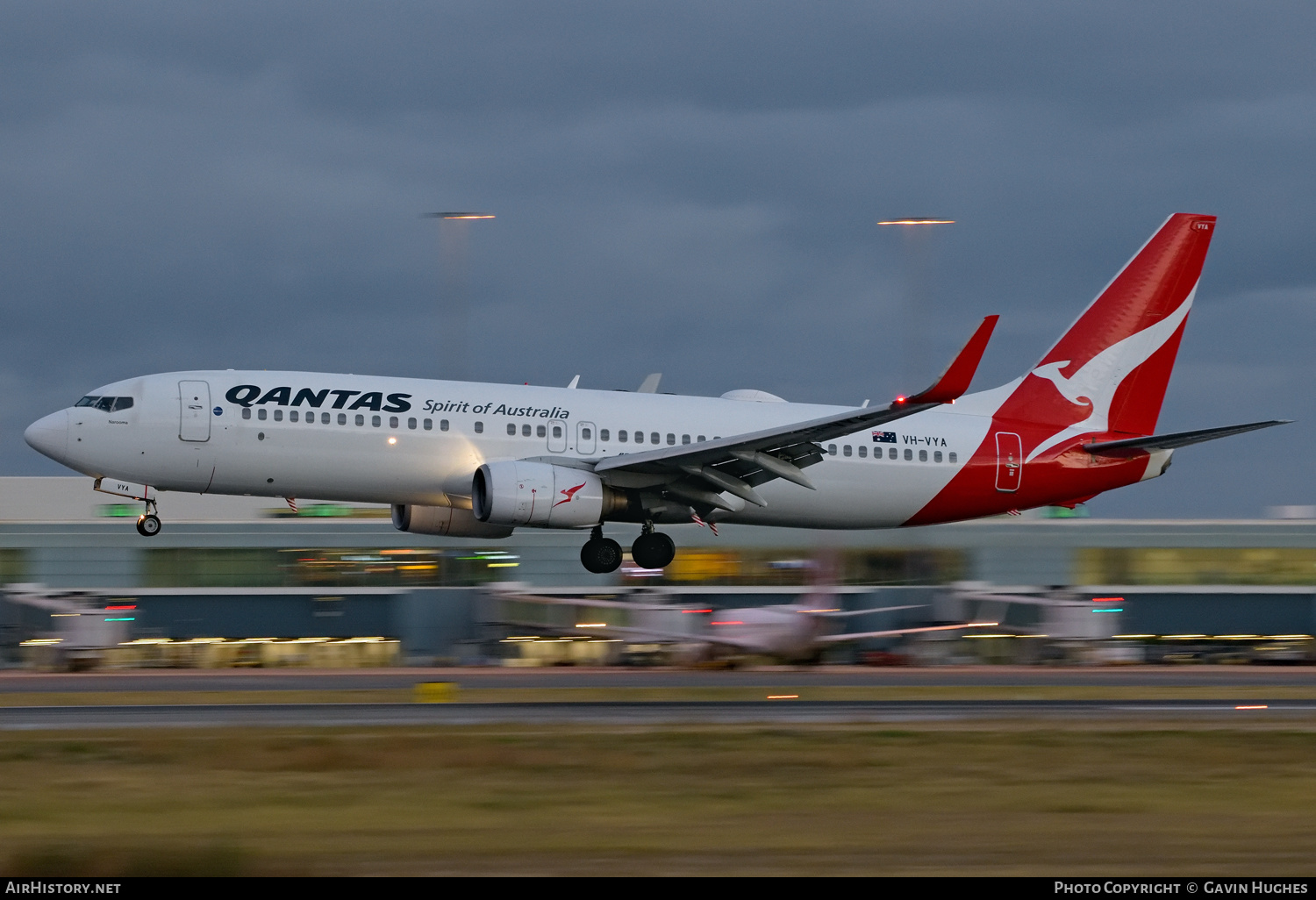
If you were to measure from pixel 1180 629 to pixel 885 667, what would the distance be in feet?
69.3

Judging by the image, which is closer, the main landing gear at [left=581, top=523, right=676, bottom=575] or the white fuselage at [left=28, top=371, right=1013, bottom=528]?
the white fuselage at [left=28, top=371, right=1013, bottom=528]

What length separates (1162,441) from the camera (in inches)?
1517

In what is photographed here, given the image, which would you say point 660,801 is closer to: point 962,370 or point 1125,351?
point 962,370

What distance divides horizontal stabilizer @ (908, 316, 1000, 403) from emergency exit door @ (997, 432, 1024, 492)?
29.2ft

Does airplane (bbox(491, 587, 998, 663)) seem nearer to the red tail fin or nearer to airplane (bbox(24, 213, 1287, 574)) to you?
airplane (bbox(24, 213, 1287, 574))

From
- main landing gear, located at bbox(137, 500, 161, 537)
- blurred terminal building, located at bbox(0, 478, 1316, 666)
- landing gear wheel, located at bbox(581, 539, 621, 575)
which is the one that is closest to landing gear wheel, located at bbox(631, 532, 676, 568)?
landing gear wheel, located at bbox(581, 539, 621, 575)

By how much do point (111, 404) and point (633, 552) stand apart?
1198 centimetres

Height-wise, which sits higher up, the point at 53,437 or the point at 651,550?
the point at 53,437

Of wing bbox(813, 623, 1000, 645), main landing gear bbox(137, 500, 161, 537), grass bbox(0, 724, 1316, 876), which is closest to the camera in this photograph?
grass bbox(0, 724, 1316, 876)

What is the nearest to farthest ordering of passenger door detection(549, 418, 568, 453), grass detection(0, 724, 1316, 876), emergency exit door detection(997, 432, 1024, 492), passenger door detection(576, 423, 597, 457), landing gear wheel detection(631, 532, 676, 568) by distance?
grass detection(0, 724, 1316, 876), passenger door detection(549, 418, 568, 453), passenger door detection(576, 423, 597, 457), landing gear wheel detection(631, 532, 676, 568), emergency exit door detection(997, 432, 1024, 492)

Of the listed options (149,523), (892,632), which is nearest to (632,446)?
(149,523)

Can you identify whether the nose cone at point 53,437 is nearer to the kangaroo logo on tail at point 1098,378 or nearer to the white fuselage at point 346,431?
the white fuselage at point 346,431

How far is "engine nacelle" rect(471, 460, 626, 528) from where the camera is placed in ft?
111

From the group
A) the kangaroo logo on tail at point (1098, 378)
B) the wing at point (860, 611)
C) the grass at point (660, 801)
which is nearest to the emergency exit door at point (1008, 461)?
the kangaroo logo on tail at point (1098, 378)
